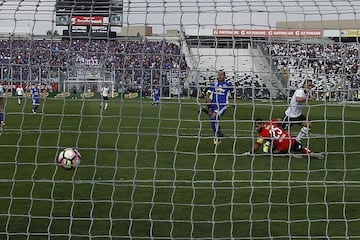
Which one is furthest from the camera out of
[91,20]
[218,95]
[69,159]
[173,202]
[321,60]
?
[218,95]

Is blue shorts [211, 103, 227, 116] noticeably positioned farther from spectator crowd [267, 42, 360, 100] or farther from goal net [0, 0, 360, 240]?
spectator crowd [267, 42, 360, 100]

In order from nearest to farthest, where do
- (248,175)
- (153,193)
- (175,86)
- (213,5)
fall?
1. (213,5)
2. (175,86)
3. (153,193)
4. (248,175)

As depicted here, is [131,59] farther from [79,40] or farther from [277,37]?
[277,37]

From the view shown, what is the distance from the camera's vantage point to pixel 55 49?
6707 mm

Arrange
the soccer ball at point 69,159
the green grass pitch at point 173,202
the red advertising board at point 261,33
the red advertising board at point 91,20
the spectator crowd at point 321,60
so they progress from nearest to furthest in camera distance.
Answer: the red advertising board at point 261,33 < the red advertising board at point 91,20 < the green grass pitch at point 173,202 < the spectator crowd at point 321,60 < the soccer ball at point 69,159

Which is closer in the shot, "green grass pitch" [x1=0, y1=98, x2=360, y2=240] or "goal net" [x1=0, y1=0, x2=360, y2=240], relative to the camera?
"goal net" [x1=0, y1=0, x2=360, y2=240]

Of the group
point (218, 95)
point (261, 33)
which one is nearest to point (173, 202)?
point (261, 33)

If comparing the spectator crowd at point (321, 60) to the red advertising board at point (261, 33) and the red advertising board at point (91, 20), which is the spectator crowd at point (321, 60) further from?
the red advertising board at point (91, 20)

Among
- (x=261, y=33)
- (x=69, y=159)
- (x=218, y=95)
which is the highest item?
(x=261, y=33)

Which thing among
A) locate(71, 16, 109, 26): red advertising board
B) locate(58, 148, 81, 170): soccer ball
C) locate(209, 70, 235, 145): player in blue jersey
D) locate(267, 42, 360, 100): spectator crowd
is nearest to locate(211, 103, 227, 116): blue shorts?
locate(209, 70, 235, 145): player in blue jersey

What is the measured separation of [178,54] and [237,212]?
6.89 feet

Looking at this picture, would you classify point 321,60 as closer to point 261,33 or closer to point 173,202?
point 261,33

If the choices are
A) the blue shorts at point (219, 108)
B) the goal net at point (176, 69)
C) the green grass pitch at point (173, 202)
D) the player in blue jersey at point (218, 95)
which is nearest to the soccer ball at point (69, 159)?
the green grass pitch at point (173, 202)

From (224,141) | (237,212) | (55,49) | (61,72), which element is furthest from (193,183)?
(224,141)
